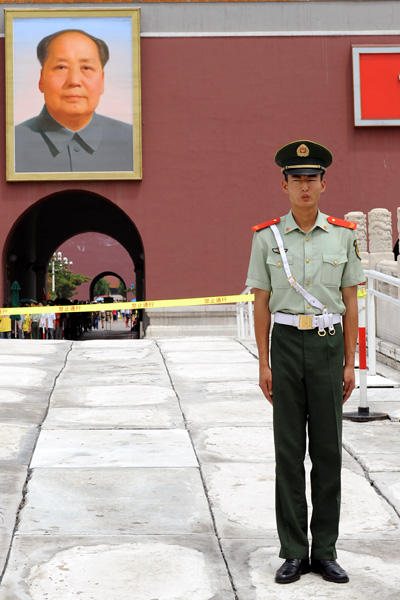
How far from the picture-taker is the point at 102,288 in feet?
288

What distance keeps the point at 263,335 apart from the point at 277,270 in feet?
1.04

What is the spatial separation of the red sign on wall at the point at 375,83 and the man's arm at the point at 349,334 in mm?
19630

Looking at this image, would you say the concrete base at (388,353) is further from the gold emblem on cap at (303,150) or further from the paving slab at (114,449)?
the gold emblem on cap at (303,150)

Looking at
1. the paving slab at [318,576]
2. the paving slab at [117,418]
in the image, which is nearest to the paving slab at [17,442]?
the paving slab at [117,418]

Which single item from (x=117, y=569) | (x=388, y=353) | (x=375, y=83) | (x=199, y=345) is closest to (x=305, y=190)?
(x=117, y=569)

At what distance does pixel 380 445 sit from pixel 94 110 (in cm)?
→ 1766

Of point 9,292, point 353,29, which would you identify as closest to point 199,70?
point 353,29

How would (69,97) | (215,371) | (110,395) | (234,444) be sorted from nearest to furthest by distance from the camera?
(234,444) → (110,395) → (215,371) → (69,97)

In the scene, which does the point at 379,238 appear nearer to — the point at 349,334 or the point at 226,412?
the point at 226,412

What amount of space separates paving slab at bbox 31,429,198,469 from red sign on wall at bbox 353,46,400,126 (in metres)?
17.5

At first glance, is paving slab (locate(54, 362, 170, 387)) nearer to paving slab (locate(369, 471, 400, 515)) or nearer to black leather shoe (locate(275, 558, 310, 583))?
paving slab (locate(369, 471, 400, 515))

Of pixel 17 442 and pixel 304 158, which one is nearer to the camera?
pixel 304 158

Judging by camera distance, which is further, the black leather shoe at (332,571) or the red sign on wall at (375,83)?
the red sign on wall at (375,83)

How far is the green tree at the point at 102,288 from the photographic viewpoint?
285 ft
